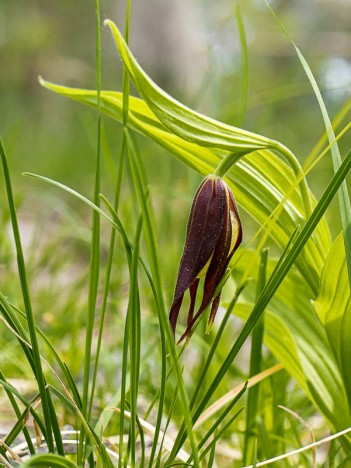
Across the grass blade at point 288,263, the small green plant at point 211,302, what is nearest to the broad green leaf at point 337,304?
the small green plant at point 211,302

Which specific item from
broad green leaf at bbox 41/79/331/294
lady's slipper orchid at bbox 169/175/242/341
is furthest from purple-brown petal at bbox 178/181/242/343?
broad green leaf at bbox 41/79/331/294

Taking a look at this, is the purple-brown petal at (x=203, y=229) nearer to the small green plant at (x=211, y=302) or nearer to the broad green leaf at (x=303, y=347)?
the small green plant at (x=211, y=302)

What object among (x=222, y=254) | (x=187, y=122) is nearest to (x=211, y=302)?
(x=222, y=254)

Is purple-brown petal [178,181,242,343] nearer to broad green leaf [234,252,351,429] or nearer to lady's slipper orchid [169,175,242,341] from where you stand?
lady's slipper orchid [169,175,242,341]

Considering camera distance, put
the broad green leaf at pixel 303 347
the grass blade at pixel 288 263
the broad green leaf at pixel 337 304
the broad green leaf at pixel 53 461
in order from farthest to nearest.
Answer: the broad green leaf at pixel 303 347 < the broad green leaf at pixel 337 304 < the grass blade at pixel 288 263 < the broad green leaf at pixel 53 461

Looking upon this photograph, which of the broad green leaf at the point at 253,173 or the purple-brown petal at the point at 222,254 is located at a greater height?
the broad green leaf at the point at 253,173

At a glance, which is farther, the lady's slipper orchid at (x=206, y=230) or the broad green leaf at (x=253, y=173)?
the broad green leaf at (x=253, y=173)

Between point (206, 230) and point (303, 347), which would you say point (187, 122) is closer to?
point (206, 230)

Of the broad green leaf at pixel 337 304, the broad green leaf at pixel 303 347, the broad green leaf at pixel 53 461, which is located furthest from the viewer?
the broad green leaf at pixel 303 347
